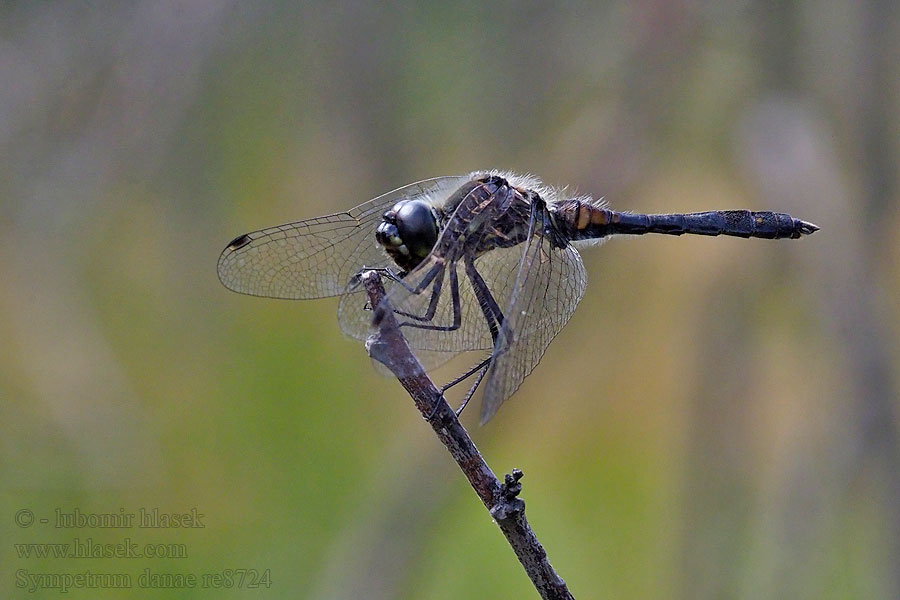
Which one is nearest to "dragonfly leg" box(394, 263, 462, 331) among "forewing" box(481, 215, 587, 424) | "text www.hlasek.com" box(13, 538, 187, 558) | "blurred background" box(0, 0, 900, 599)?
"forewing" box(481, 215, 587, 424)

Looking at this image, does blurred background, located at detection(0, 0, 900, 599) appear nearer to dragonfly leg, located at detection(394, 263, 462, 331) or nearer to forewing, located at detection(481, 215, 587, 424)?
forewing, located at detection(481, 215, 587, 424)

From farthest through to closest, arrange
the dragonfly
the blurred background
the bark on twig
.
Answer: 1. the blurred background
2. the dragonfly
3. the bark on twig

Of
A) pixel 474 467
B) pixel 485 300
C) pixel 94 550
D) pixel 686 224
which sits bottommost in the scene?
pixel 474 467

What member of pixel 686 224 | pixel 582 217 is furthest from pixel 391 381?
pixel 686 224

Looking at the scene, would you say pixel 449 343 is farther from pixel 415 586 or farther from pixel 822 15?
pixel 822 15

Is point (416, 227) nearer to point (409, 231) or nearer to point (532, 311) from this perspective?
point (409, 231)

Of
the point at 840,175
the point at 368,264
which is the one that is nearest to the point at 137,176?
the point at 368,264

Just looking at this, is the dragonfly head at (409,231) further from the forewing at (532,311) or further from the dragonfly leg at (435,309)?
the forewing at (532,311)

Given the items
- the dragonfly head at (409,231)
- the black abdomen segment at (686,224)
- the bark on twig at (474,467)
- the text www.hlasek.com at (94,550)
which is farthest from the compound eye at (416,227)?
the text www.hlasek.com at (94,550)
